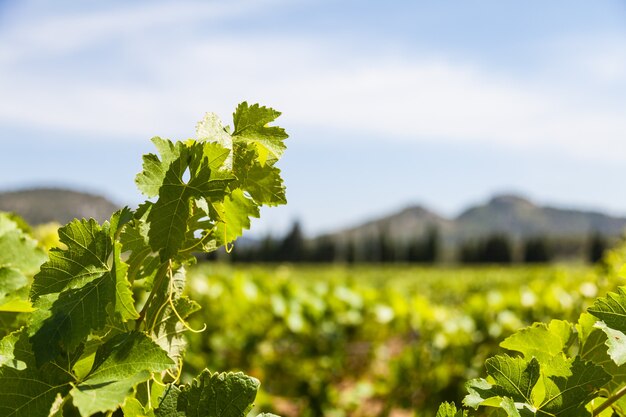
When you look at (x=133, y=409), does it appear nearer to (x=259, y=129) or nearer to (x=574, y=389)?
(x=259, y=129)

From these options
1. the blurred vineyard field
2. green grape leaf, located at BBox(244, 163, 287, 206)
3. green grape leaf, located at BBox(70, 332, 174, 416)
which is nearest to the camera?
green grape leaf, located at BBox(70, 332, 174, 416)

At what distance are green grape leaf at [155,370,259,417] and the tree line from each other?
82.9m

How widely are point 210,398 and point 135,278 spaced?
258mm

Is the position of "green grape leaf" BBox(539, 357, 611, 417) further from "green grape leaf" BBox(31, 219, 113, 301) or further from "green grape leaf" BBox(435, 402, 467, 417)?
"green grape leaf" BBox(31, 219, 113, 301)

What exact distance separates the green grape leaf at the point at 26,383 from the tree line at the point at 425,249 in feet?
272

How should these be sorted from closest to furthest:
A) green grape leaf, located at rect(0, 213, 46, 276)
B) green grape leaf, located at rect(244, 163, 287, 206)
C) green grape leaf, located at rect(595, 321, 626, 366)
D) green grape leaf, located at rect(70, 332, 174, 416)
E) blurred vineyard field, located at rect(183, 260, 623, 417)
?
green grape leaf, located at rect(70, 332, 174, 416), green grape leaf, located at rect(595, 321, 626, 366), green grape leaf, located at rect(244, 163, 287, 206), green grape leaf, located at rect(0, 213, 46, 276), blurred vineyard field, located at rect(183, 260, 623, 417)

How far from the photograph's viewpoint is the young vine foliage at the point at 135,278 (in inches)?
35.4

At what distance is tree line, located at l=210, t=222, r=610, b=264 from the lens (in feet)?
286

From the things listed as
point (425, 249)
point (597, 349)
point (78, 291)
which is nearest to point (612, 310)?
point (597, 349)

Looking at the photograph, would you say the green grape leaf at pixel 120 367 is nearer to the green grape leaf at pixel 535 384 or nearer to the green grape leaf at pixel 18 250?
the green grape leaf at pixel 535 384

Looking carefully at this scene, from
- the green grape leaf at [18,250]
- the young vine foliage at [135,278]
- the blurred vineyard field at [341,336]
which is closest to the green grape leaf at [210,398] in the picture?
the young vine foliage at [135,278]

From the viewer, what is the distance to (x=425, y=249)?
98000 mm

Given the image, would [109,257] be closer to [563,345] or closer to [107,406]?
[107,406]

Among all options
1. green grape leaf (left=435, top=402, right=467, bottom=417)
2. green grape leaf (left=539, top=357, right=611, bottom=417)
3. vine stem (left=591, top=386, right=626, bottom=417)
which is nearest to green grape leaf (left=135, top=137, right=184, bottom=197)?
green grape leaf (left=435, top=402, right=467, bottom=417)
